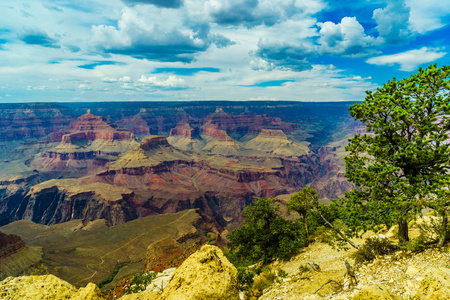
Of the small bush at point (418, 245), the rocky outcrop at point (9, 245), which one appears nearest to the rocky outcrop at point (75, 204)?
the rocky outcrop at point (9, 245)

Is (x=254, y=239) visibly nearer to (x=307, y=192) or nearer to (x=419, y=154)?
(x=307, y=192)

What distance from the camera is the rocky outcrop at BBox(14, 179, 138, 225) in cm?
13038

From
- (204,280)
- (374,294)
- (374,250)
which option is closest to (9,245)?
(204,280)

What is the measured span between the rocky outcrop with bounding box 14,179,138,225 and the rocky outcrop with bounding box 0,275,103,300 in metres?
128

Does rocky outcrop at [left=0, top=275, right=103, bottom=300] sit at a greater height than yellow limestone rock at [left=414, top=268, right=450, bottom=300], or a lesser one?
lesser

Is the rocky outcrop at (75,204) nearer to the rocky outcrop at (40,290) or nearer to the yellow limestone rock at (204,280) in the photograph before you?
the rocky outcrop at (40,290)

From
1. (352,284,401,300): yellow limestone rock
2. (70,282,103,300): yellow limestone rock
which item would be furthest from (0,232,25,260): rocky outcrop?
(352,284,401,300): yellow limestone rock

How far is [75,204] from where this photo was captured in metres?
138

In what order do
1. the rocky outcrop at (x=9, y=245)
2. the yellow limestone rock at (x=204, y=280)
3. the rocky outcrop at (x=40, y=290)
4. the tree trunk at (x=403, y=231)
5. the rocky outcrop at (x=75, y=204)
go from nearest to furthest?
the yellow limestone rock at (x=204, y=280)
the rocky outcrop at (x=40, y=290)
the tree trunk at (x=403, y=231)
the rocky outcrop at (x=9, y=245)
the rocky outcrop at (x=75, y=204)

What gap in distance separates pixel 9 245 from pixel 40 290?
7529 centimetres

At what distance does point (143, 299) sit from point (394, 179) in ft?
49.8

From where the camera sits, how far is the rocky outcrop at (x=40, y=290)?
10569 mm

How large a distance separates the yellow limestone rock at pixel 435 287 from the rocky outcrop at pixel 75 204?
138 metres

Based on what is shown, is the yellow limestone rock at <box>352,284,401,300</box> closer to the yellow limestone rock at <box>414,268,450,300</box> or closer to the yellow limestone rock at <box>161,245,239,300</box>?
the yellow limestone rock at <box>414,268,450,300</box>
